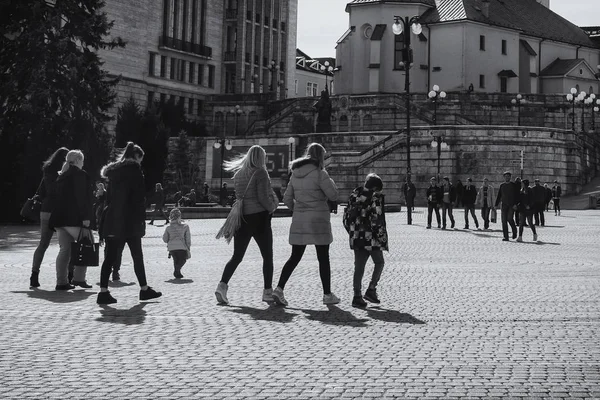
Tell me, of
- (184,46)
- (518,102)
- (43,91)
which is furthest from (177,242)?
(184,46)

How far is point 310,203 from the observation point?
1242 cm

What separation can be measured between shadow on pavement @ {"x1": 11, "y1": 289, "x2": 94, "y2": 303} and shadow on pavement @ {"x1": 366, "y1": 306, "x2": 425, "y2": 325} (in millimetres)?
3518

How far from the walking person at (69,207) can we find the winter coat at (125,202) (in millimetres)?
1223

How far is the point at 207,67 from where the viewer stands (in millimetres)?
91500

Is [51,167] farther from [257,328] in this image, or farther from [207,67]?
[207,67]

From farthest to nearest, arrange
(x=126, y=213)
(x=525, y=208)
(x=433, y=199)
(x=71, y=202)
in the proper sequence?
(x=433, y=199), (x=525, y=208), (x=71, y=202), (x=126, y=213)

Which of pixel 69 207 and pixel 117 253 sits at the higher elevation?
pixel 69 207

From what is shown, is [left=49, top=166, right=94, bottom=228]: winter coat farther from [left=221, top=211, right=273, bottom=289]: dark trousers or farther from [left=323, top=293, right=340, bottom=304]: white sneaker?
[left=323, top=293, right=340, bottom=304]: white sneaker

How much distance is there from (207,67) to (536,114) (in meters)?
28.9

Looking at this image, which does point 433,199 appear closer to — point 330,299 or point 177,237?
point 177,237

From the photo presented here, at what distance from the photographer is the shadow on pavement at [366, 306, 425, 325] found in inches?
436

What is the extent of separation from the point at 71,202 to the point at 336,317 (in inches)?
170

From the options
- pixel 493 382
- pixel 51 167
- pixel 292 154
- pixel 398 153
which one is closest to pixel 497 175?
pixel 398 153

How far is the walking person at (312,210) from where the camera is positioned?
40.4ft
